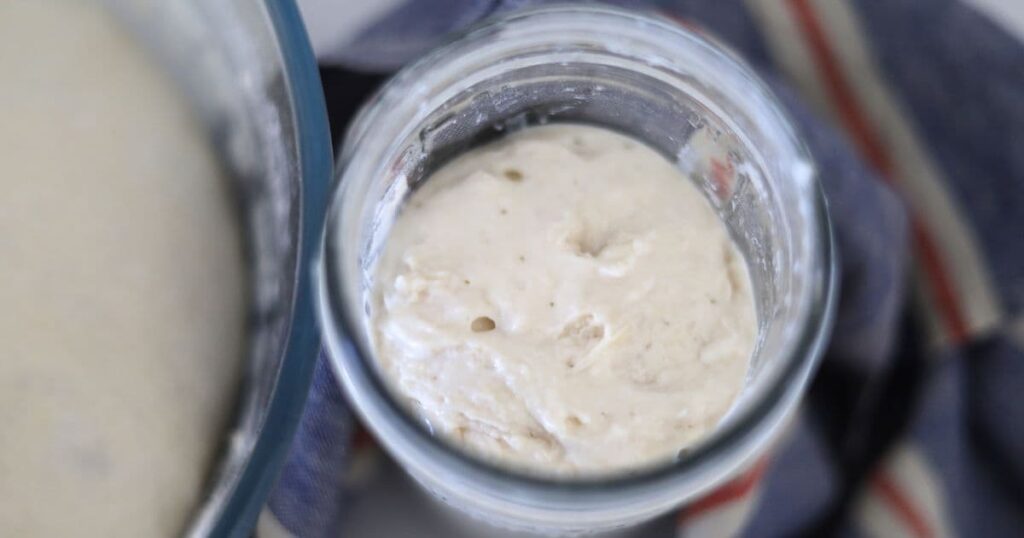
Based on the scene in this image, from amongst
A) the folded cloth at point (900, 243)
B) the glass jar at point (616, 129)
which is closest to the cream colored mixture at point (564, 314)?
the glass jar at point (616, 129)

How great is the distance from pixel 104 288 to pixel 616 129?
147 mm

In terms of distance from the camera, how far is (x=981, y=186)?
0.42 m

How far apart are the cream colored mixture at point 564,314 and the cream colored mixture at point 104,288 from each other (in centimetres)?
7

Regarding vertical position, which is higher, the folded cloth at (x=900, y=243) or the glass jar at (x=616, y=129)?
the glass jar at (x=616, y=129)

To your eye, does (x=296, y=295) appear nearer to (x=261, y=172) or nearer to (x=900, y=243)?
(x=261, y=172)

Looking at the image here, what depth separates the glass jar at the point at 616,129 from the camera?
0.21m

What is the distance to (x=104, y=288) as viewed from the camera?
0.28m

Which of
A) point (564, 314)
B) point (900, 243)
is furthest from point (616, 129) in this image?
point (900, 243)

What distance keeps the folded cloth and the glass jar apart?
0.30 feet

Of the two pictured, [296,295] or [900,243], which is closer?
[296,295]

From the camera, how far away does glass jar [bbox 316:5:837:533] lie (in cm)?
21

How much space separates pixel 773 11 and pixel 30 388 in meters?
0.32

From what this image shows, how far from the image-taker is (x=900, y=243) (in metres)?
0.40

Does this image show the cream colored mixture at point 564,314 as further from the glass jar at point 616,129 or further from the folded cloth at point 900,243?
the folded cloth at point 900,243
